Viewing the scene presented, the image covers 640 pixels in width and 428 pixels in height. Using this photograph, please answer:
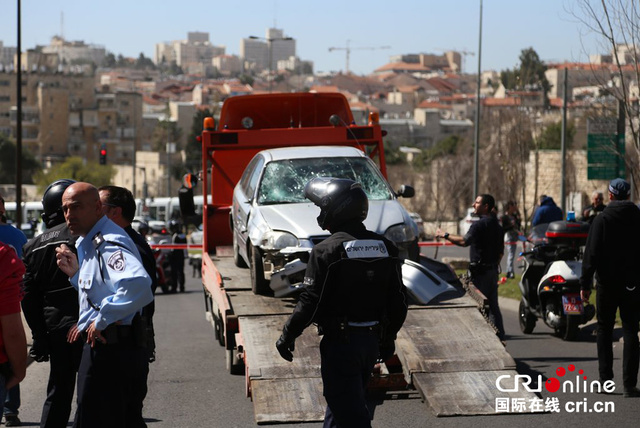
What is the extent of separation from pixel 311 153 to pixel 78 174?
100249 millimetres

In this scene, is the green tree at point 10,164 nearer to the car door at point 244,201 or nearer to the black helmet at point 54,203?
the car door at point 244,201

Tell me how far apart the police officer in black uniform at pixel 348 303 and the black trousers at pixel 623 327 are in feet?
11.8

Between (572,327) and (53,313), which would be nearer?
(53,313)

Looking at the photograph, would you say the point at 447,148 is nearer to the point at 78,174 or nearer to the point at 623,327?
the point at 78,174

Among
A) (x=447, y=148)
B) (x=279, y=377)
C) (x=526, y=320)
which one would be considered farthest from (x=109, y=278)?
(x=447, y=148)

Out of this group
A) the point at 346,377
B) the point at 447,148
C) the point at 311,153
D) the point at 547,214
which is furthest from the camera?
the point at 447,148

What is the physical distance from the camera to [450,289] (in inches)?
436

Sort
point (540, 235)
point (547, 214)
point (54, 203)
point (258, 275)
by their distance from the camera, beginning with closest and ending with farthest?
point (54, 203) → point (258, 275) → point (540, 235) → point (547, 214)

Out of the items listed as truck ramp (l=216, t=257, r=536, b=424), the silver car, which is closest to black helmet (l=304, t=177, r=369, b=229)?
truck ramp (l=216, t=257, r=536, b=424)

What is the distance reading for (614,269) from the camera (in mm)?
9531

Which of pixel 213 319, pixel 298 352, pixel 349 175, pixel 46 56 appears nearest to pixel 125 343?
pixel 298 352

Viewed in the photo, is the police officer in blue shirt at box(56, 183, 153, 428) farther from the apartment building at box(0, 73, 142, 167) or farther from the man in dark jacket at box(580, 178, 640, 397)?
the apartment building at box(0, 73, 142, 167)

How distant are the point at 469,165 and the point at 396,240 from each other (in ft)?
202

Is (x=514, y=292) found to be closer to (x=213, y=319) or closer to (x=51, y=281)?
(x=213, y=319)
